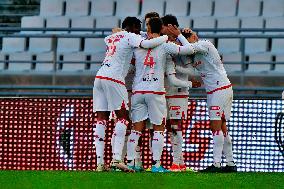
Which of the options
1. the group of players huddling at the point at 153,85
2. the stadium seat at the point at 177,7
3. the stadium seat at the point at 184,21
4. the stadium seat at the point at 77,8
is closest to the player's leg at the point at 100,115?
the group of players huddling at the point at 153,85

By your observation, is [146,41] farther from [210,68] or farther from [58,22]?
[58,22]

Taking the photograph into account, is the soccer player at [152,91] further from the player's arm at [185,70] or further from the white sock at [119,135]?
the player's arm at [185,70]

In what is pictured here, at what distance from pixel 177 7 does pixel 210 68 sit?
34.4 feet

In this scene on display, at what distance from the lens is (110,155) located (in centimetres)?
1831

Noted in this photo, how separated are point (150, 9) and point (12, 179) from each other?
14.2m

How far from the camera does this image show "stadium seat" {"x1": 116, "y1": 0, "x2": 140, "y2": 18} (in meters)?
26.5

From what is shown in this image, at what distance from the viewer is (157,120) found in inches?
612

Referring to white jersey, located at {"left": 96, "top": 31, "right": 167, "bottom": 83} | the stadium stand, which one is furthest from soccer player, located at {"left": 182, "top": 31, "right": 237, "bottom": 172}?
the stadium stand

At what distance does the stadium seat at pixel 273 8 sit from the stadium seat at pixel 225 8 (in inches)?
26.6

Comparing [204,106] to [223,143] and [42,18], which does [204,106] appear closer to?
[223,143]

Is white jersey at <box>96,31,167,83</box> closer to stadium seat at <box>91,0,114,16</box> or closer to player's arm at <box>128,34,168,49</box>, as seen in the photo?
player's arm at <box>128,34,168,49</box>

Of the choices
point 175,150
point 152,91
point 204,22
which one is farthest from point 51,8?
point 152,91

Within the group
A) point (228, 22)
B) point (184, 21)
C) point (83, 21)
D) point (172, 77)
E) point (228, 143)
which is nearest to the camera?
point (172, 77)

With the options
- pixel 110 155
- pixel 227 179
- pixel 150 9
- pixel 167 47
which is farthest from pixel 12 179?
pixel 150 9
